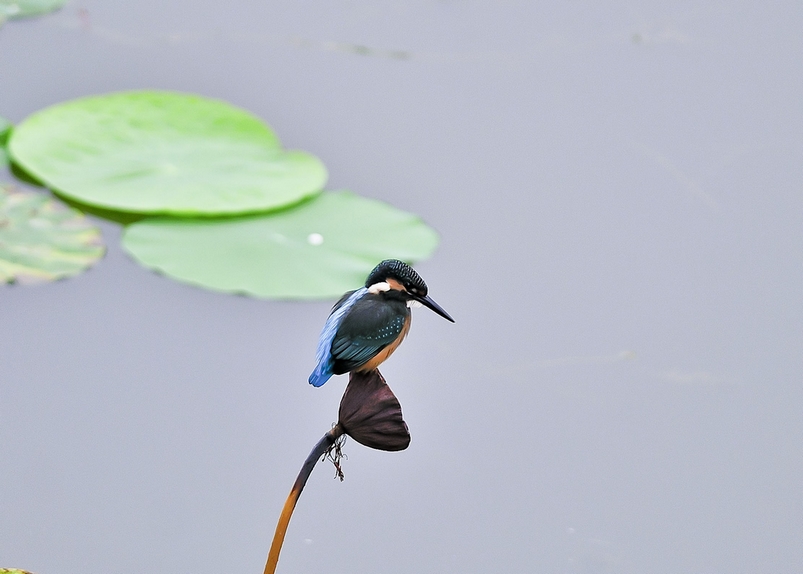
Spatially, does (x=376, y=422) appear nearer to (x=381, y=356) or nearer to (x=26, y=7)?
(x=381, y=356)

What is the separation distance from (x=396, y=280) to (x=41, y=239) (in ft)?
5.69

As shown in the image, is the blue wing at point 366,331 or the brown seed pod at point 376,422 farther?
the blue wing at point 366,331

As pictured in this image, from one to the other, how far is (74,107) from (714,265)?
2047 millimetres

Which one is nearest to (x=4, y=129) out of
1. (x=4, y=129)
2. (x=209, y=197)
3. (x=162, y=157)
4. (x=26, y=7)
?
(x=4, y=129)

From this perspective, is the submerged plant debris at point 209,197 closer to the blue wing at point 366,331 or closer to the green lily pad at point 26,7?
the green lily pad at point 26,7

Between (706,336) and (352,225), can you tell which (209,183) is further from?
(706,336)

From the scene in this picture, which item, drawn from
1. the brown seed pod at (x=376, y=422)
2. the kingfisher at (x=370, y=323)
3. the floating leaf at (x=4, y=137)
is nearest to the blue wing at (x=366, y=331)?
the kingfisher at (x=370, y=323)

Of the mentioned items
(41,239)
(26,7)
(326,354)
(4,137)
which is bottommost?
(41,239)

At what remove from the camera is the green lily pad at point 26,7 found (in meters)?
3.93

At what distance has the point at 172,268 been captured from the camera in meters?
2.86

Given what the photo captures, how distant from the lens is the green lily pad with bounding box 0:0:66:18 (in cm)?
393

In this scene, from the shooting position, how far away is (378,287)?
1.53 m

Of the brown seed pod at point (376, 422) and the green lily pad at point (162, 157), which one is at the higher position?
the brown seed pod at point (376, 422)

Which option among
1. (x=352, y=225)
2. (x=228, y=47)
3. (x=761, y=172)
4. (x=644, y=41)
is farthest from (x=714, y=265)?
(x=228, y=47)
